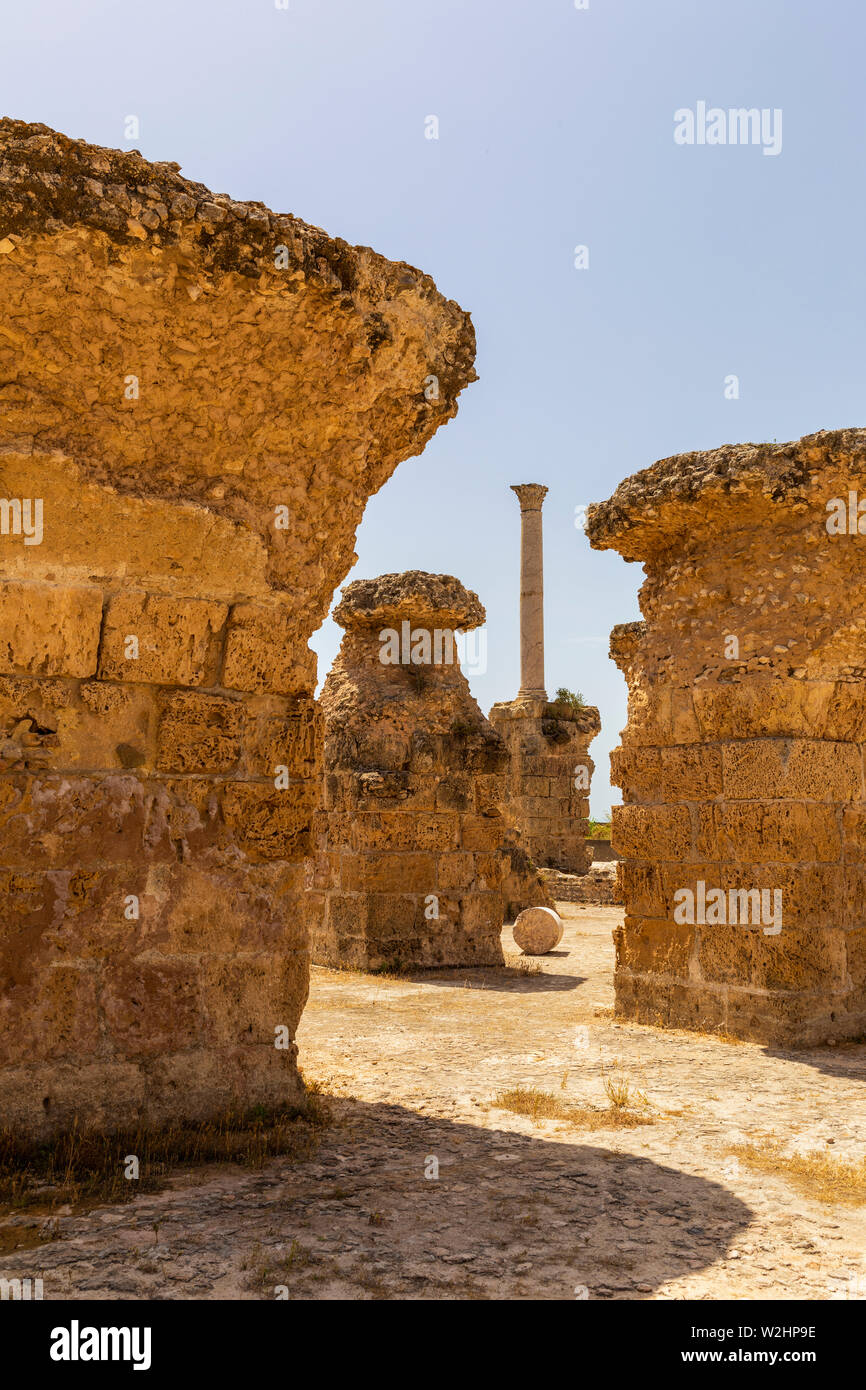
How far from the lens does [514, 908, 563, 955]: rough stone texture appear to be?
32.5 ft

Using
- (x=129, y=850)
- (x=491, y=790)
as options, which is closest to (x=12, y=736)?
(x=129, y=850)

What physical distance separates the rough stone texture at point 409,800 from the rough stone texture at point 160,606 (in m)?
4.92

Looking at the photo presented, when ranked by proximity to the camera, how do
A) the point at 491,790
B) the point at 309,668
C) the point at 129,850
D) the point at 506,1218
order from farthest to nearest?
the point at 491,790
the point at 309,668
the point at 129,850
the point at 506,1218

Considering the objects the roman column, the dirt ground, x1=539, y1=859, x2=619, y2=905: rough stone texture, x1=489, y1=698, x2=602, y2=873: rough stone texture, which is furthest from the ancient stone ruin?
the dirt ground

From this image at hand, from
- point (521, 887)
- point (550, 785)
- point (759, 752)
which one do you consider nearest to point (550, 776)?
point (550, 785)

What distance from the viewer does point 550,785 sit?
675 inches

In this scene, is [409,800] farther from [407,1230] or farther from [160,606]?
[407,1230]

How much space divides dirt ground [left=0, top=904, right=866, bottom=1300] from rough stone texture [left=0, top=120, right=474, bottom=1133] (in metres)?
0.61

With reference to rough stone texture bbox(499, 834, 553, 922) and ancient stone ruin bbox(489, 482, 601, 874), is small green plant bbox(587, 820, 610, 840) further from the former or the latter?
rough stone texture bbox(499, 834, 553, 922)

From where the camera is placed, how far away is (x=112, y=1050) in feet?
11.3

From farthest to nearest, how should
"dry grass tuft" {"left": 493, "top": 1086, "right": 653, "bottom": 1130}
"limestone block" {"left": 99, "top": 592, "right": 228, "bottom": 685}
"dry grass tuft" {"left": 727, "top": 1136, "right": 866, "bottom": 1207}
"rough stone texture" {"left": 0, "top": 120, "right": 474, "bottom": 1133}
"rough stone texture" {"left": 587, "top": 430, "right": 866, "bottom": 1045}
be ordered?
"rough stone texture" {"left": 587, "top": 430, "right": 866, "bottom": 1045} < "dry grass tuft" {"left": 493, "top": 1086, "right": 653, "bottom": 1130} < "limestone block" {"left": 99, "top": 592, "right": 228, "bottom": 685} < "rough stone texture" {"left": 0, "top": 120, "right": 474, "bottom": 1133} < "dry grass tuft" {"left": 727, "top": 1136, "right": 866, "bottom": 1207}

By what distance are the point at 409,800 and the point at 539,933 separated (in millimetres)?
2102

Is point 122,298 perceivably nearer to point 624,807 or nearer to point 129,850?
point 129,850

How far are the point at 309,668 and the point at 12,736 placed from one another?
3.81 feet
